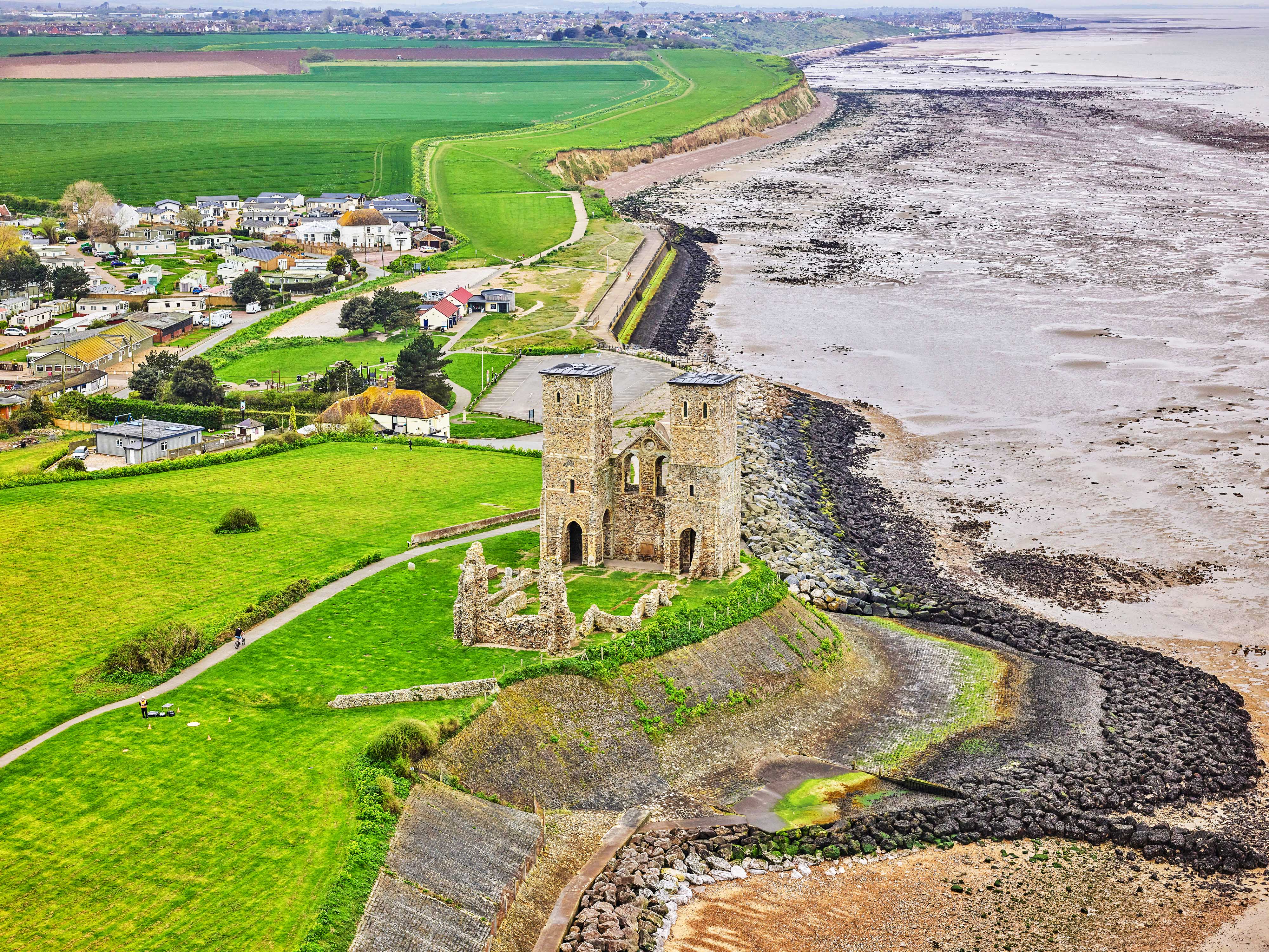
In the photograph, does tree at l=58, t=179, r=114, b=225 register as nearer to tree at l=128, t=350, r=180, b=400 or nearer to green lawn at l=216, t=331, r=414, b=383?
green lawn at l=216, t=331, r=414, b=383

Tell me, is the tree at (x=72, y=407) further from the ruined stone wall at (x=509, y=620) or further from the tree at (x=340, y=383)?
the ruined stone wall at (x=509, y=620)

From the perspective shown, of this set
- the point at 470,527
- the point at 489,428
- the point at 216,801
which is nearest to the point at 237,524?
the point at 470,527

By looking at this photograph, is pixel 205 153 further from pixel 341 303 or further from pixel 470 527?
pixel 470 527

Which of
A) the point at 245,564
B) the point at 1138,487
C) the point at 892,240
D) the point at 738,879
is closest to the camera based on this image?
the point at 738,879

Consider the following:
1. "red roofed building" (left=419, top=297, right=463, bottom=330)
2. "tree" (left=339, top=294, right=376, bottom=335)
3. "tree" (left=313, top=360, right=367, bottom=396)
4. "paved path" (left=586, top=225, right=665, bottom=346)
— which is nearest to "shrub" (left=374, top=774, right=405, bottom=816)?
"tree" (left=313, top=360, right=367, bottom=396)

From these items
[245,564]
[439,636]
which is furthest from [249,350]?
[439,636]

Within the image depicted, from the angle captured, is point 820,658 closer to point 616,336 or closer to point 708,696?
point 708,696
